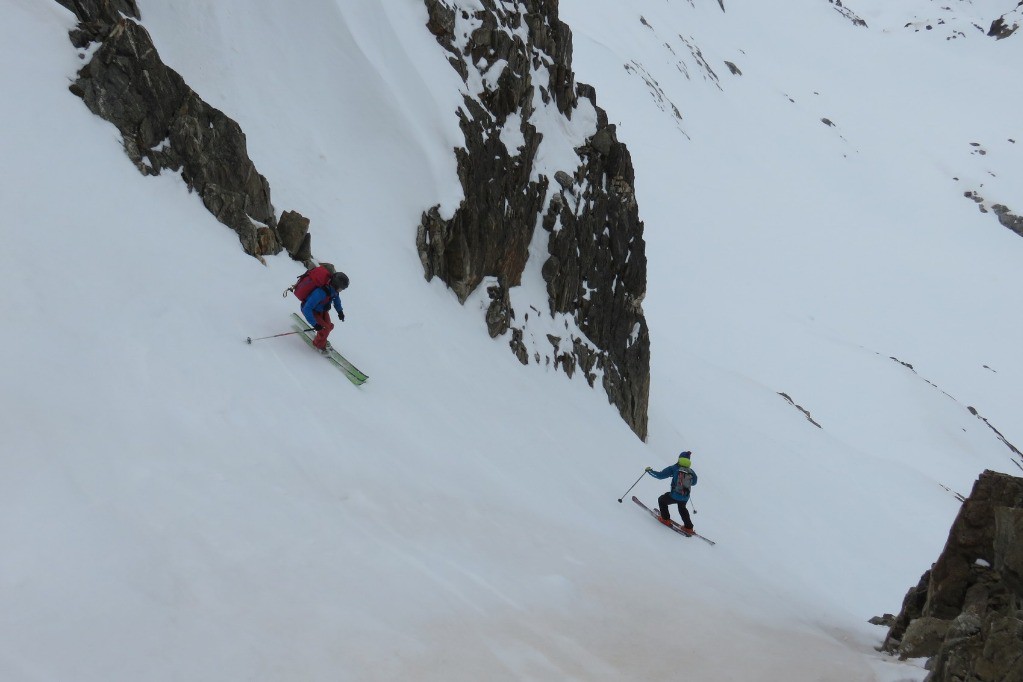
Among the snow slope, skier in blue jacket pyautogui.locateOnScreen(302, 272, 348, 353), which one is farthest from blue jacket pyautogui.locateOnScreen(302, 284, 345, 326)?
the snow slope

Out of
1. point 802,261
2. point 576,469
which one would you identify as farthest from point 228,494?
point 802,261

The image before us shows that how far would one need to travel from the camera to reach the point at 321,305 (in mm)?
10492

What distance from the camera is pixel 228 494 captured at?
259 inches

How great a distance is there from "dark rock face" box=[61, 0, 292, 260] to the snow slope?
37 centimetres

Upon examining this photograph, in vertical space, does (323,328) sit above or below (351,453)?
above

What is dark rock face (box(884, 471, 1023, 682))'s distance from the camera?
18.6 feet

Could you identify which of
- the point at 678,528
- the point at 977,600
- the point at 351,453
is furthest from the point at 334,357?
the point at 977,600

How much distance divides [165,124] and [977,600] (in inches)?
519

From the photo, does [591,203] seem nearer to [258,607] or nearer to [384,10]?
[384,10]

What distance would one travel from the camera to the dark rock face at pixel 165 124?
36.5 feet

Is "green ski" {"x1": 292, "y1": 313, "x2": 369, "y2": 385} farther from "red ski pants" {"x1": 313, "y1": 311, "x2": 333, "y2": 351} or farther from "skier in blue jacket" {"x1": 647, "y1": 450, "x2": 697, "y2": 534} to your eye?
"skier in blue jacket" {"x1": 647, "y1": 450, "x2": 697, "y2": 534}

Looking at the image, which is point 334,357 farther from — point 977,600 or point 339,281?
point 977,600

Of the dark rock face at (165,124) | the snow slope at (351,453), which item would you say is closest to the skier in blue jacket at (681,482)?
the snow slope at (351,453)

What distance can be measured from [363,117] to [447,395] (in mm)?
7960
